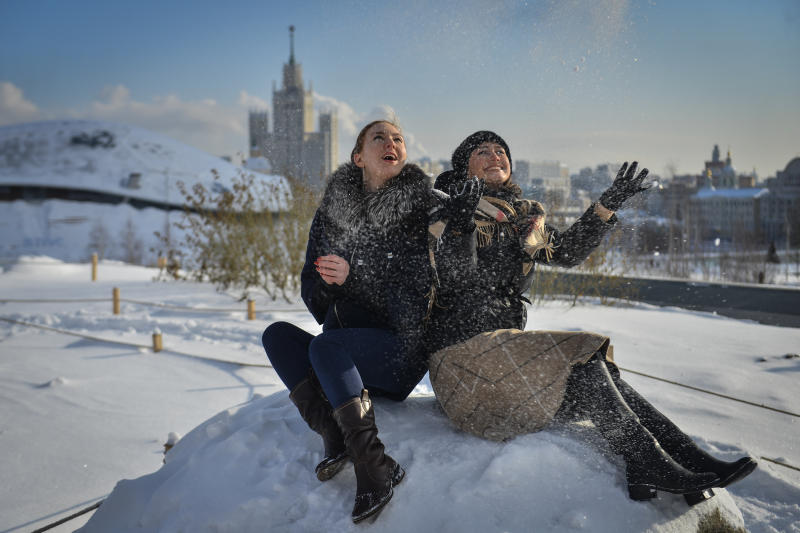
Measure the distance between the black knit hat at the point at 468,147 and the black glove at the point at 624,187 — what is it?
47 cm

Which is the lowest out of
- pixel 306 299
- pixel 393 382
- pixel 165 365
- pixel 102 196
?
pixel 165 365

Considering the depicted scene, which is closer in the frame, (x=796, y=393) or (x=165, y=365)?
(x=796, y=393)

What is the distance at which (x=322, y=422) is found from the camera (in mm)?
1840

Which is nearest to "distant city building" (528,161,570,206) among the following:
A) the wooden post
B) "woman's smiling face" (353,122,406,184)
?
"woman's smiling face" (353,122,406,184)

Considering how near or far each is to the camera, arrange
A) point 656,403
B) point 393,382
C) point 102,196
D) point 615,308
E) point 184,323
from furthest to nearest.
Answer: point 102,196 < point 615,308 < point 184,323 < point 656,403 < point 393,382

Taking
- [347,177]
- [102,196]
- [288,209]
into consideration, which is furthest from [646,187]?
[102,196]

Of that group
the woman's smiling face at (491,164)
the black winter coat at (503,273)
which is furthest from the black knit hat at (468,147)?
the black winter coat at (503,273)

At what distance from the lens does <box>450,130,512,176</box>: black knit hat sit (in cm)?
229

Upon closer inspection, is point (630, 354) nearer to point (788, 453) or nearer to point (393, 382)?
point (788, 453)

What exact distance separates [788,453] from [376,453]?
8.52 ft

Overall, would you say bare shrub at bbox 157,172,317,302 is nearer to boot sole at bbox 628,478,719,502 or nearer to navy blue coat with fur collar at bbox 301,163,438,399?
navy blue coat with fur collar at bbox 301,163,438,399

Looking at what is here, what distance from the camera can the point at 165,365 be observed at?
16.5 feet

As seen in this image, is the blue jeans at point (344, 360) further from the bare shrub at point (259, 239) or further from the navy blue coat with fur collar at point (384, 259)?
the bare shrub at point (259, 239)

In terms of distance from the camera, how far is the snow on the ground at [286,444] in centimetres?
159
